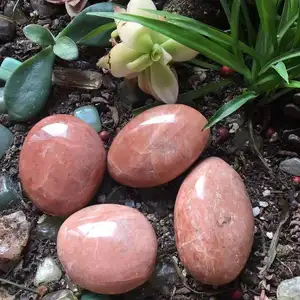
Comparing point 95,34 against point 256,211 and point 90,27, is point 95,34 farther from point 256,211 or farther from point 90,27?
point 256,211

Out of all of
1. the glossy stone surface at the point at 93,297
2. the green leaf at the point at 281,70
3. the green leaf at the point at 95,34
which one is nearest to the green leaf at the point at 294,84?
the green leaf at the point at 281,70

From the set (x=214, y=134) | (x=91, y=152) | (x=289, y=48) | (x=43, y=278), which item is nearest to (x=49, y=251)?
(x=43, y=278)

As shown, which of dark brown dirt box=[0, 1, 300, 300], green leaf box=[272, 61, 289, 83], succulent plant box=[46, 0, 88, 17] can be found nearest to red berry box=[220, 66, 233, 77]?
dark brown dirt box=[0, 1, 300, 300]

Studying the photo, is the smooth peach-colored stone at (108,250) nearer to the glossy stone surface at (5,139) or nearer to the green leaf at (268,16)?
the glossy stone surface at (5,139)

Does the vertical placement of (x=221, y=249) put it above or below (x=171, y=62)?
below

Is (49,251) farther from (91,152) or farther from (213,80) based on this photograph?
(213,80)

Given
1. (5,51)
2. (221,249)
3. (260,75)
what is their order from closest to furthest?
(221,249) < (260,75) < (5,51)
